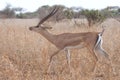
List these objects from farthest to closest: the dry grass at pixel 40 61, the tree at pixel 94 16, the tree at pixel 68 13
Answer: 1. the tree at pixel 68 13
2. the tree at pixel 94 16
3. the dry grass at pixel 40 61

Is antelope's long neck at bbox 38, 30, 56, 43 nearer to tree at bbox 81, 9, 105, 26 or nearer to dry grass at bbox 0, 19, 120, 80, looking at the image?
dry grass at bbox 0, 19, 120, 80

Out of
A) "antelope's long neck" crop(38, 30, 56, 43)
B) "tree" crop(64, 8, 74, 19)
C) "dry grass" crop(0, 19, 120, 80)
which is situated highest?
"antelope's long neck" crop(38, 30, 56, 43)

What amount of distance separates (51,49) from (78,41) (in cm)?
108

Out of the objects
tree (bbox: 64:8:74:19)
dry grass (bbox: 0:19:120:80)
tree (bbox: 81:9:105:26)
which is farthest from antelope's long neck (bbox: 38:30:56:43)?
tree (bbox: 64:8:74:19)

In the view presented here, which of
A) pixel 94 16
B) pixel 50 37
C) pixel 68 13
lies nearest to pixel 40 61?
pixel 50 37

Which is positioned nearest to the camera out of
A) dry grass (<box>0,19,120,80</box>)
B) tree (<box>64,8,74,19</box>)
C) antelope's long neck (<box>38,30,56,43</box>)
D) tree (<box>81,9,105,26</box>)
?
dry grass (<box>0,19,120,80</box>)

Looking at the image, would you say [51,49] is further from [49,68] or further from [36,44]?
[49,68]

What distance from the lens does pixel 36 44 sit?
7.31 meters

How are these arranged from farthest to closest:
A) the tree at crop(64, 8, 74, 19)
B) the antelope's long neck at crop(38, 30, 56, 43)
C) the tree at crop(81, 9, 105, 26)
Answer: the tree at crop(64, 8, 74, 19), the tree at crop(81, 9, 105, 26), the antelope's long neck at crop(38, 30, 56, 43)

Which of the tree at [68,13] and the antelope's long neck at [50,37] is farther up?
the antelope's long neck at [50,37]

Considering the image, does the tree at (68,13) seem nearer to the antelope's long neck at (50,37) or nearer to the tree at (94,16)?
the tree at (94,16)

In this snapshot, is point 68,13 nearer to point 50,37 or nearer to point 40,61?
point 50,37

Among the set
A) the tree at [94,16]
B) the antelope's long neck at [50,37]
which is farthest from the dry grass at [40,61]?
the tree at [94,16]

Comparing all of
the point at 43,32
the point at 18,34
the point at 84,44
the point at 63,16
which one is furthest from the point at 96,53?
the point at 63,16
